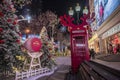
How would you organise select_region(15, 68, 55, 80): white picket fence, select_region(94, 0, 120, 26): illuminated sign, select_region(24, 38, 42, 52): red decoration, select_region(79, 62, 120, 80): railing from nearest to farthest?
select_region(79, 62, 120, 80): railing < select_region(15, 68, 55, 80): white picket fence < select_region(24, 38, 42, 52): red decoration < select_region(94, 0, 120, 26): illuminated sign

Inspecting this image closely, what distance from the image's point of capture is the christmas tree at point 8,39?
988cm

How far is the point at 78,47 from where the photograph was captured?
44.8ft

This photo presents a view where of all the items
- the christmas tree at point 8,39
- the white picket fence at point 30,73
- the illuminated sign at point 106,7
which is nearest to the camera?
the christmas tree at point 8,39

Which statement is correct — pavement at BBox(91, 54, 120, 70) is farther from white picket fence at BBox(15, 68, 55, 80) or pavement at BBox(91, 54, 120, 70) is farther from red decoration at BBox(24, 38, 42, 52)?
red decoration at BBox(24, 38, 42, 52)

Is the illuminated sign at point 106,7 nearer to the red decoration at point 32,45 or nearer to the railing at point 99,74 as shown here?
the red decoration at point 32,45

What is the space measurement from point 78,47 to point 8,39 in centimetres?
517

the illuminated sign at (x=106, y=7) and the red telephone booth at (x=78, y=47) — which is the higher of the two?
the illuminated sign at (x=106, y=7)

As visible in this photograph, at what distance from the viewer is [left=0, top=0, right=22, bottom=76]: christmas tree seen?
32.4ft

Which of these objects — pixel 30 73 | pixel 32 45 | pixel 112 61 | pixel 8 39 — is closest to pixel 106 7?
pixel 112 61

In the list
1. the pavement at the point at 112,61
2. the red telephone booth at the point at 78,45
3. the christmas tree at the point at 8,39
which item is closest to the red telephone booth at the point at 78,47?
the red telephone booth at the point at 78,45

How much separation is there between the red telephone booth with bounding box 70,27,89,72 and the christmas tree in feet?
13.2

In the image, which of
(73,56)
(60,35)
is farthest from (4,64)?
(60,35)

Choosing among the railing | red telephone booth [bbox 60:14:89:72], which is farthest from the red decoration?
the railing

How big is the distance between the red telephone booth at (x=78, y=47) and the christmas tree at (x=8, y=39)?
158 inches
